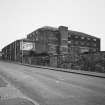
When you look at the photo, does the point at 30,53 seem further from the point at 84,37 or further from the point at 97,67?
the point at 97,67

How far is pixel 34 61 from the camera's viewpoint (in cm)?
3856

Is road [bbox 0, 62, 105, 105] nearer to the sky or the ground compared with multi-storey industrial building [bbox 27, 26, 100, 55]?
nearer to the ground

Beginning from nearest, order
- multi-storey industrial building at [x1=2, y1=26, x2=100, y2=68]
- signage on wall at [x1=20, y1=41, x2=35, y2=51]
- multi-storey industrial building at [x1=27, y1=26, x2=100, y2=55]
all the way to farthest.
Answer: signage on wall at [x1=20, y1=41, x2=35, y2=51] → multi-storey industrial building at [x1=2, y1=26, x2=100, y2=68] → multi-storey industrial building at [x1=27, y1=26, x2=100, y2=55]

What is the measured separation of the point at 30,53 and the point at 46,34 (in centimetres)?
1185

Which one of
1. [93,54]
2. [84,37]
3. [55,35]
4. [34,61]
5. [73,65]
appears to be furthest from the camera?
[84,37]

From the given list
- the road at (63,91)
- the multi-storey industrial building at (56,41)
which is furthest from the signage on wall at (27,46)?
the road at (63,91)

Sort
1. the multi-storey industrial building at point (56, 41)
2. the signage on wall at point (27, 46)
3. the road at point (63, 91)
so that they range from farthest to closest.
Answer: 1. the multi-storey industrial building at point (56, 41)
2. the signage on wall at point (27, 46)
3. the road at point (63, 91)

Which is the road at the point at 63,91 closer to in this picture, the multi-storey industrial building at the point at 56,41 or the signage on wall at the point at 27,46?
the signage on wall at the point at 27,46

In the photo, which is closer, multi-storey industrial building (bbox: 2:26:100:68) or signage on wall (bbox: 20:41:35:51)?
signage on wall (bbox: 20:41:35:51)

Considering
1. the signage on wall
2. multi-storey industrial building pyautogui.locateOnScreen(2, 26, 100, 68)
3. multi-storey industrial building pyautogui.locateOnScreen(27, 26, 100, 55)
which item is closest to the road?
multi-storey industrial building pyautogui.locateOnScreen(2, 26, 100, 68)

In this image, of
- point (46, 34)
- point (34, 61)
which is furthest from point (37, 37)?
point (34, 61)

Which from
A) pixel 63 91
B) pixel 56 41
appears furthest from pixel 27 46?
pixel 63 91

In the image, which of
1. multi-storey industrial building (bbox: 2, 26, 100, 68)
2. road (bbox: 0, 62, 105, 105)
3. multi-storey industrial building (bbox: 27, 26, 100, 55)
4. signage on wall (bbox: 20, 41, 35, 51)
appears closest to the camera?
road (bbox: 0, 62, 105, 105)

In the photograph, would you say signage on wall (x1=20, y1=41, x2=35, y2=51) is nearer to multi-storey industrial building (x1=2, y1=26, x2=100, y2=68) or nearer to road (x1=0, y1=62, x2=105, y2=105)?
Result: multi-storey industrial building (x1=2, y1=26, x2=100, y2=68)
